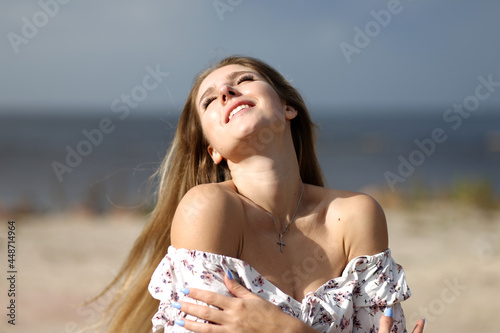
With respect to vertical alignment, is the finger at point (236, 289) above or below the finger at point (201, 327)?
above

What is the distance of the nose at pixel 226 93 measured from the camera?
9.56 ft

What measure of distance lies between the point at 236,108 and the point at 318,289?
36.4 inches

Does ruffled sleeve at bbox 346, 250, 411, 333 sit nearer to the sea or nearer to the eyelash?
the eyelash

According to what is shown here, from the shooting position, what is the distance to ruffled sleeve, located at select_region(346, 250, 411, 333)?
2.75 m

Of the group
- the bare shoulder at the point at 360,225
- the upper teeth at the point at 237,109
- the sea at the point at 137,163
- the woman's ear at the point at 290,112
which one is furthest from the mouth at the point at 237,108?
the sea at the point at 137,163

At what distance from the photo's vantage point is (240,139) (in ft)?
9.14

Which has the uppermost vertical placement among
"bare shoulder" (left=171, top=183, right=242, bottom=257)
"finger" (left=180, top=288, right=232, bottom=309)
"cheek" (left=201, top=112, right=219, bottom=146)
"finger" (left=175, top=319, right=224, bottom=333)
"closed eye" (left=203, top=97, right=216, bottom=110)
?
"closed eye" (left=203, top=97, right=216, bottom=110)

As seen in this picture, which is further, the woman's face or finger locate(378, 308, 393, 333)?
the woman's face

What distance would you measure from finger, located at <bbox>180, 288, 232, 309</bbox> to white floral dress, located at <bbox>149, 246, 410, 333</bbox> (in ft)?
0.10

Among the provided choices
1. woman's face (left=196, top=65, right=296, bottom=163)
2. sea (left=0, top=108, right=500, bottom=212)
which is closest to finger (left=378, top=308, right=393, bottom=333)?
woman's face (left=196, top=65, right=296, bottom=163)

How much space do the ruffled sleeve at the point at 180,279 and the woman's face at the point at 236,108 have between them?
22.7 inches

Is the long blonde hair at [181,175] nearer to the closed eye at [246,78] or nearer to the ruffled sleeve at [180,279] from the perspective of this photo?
the closed eye at [246,78]

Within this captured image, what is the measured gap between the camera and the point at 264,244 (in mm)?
2771

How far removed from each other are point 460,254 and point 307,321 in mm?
6080
